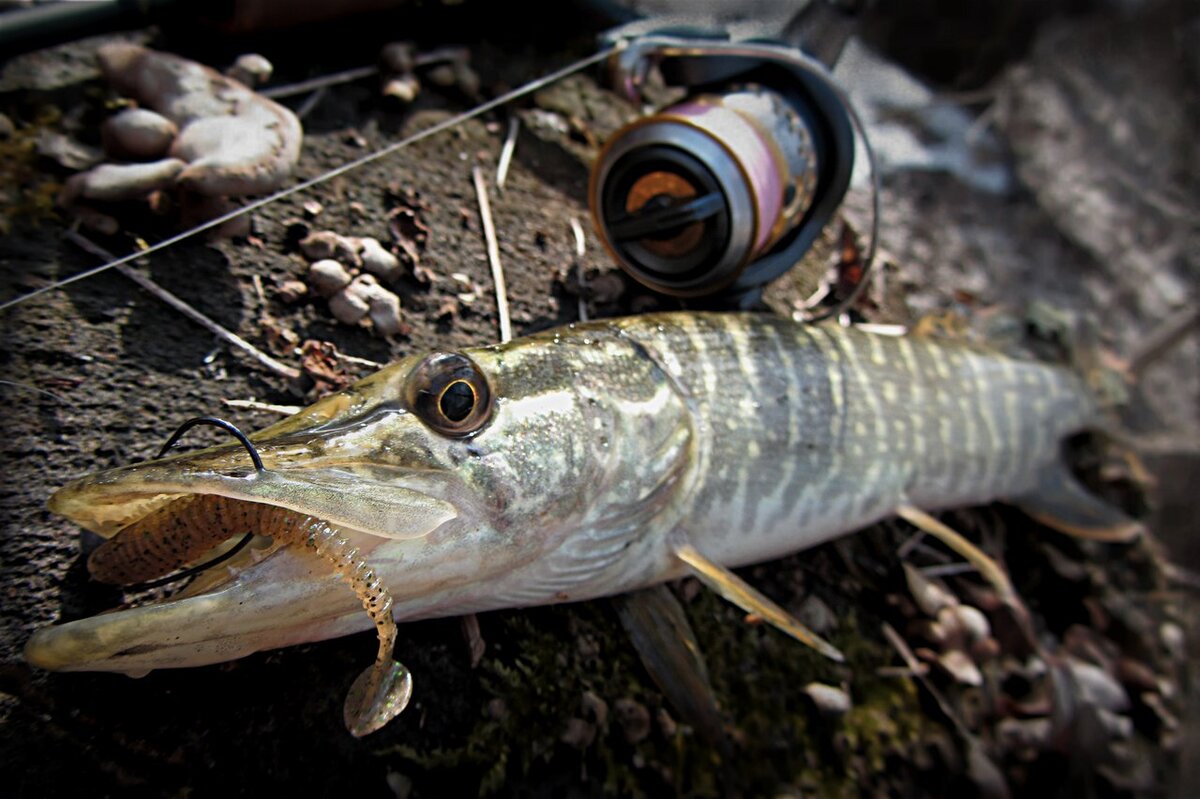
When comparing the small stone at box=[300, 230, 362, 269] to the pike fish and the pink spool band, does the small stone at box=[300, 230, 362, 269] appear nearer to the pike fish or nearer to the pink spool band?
the pike fish

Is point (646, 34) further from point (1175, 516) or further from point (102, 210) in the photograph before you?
point (1175, 516)

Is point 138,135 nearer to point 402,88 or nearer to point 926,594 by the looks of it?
point 402,88

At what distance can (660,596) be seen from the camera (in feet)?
5.41

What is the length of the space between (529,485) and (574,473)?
0.34 ft

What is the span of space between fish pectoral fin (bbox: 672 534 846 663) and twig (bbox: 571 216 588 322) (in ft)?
2.80

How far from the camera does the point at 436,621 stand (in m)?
1.50

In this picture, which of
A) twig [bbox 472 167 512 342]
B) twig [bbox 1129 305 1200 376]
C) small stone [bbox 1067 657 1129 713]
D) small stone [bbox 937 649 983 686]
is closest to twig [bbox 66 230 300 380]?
twig [bbox 472 167 512 342]

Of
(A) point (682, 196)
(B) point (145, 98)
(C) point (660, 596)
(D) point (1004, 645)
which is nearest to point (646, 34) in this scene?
(A) point (682, 196)

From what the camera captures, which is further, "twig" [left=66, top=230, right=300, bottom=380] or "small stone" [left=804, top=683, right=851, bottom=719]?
"small stone" [left=804, top=683, right=851, bottom=719]

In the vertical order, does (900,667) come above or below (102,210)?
below

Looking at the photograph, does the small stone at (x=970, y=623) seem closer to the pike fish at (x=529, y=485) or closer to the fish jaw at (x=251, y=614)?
the pike fish at (x=529, y=485)

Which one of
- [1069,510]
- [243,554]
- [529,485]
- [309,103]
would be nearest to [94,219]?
[309,103]

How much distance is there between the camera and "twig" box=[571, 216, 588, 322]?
213cm

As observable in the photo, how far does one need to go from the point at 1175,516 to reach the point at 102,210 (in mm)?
4519
